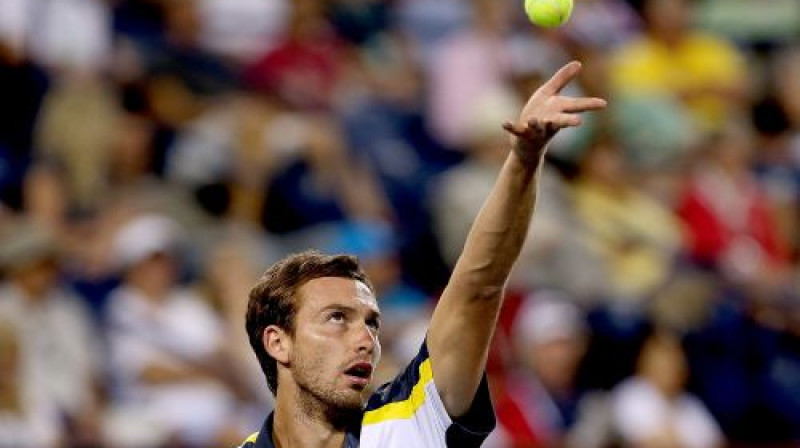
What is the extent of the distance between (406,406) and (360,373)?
18 cm

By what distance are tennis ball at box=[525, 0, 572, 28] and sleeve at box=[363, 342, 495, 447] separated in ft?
3.00

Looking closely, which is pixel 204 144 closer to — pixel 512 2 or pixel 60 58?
pixel 60 58

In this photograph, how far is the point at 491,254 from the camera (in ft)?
14.4

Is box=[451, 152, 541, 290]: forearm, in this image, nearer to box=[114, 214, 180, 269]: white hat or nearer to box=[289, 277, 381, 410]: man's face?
box=[289, 277, 381, 410]: man's face

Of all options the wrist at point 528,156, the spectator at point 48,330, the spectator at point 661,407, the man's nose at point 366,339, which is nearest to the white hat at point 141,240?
the spectator at point 48,330

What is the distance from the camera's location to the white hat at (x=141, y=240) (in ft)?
29.3

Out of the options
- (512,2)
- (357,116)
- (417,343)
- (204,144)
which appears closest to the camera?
(417,343)

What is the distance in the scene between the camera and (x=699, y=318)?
33.6ft

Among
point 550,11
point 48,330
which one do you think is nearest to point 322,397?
point 550,11

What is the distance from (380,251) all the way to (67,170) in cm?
184

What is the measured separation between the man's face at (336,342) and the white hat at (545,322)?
4632 millimetres

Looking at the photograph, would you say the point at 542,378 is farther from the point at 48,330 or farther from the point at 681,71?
the point at 681,71

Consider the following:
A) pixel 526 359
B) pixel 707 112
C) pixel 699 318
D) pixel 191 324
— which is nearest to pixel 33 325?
pixel 191 324

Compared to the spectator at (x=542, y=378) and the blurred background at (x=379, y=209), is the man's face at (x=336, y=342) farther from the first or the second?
the spectator at (x=542, y=378)
